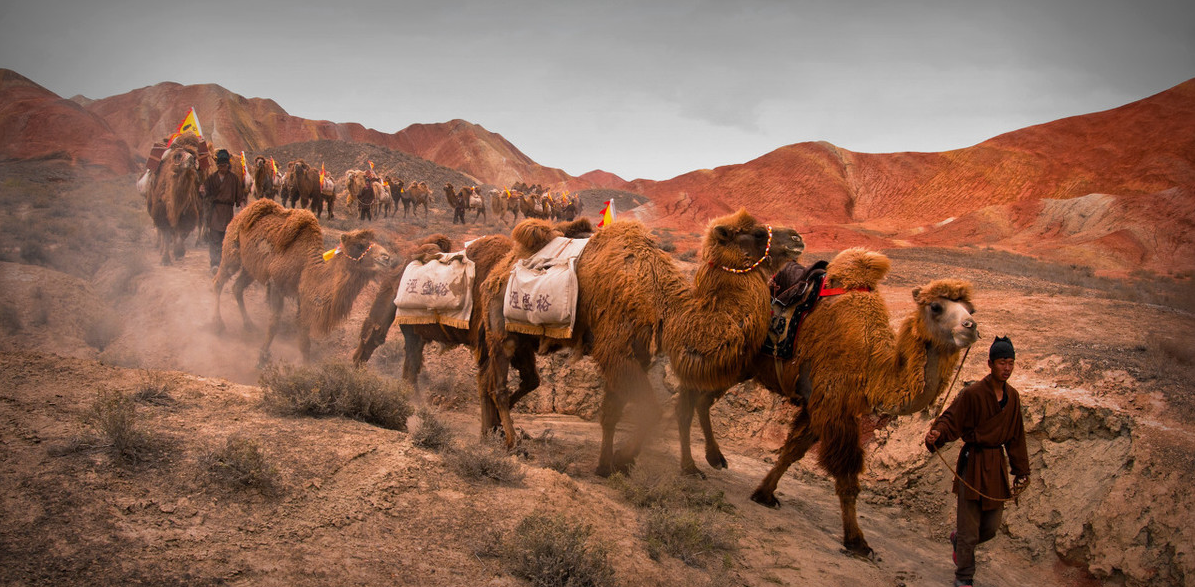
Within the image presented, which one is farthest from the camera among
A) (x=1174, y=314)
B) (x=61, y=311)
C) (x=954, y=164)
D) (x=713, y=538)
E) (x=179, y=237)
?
(x=954, y=164)

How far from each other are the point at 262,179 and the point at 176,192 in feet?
41.0

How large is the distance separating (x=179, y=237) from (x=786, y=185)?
56.5 metres

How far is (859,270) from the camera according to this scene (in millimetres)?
5113

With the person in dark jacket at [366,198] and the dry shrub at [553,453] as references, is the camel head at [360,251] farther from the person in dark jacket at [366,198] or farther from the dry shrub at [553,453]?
the person in dark jacket at [366,198]

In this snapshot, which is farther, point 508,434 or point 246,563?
point 508,434

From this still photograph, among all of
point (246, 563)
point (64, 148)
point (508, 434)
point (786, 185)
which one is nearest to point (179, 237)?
point (508, 434)

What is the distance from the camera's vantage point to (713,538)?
424 cm

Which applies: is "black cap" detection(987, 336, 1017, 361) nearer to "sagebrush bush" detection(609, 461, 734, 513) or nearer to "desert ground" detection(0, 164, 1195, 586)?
"desert ground" detection(0, 164, 1195, 586)

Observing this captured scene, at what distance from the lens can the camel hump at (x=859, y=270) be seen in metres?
5.07

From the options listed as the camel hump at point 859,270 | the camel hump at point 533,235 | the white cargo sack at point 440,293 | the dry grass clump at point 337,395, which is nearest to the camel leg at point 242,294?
the white cargo sack at point 440,293

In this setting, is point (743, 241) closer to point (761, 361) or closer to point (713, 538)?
point (761, 361)

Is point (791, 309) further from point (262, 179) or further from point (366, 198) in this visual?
point (366, 198)

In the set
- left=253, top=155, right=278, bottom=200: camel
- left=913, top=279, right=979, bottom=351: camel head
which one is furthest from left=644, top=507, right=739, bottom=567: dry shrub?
left=253, top=155, right=278, bottom=200: camel

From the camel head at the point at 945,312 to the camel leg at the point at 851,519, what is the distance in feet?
4.16
